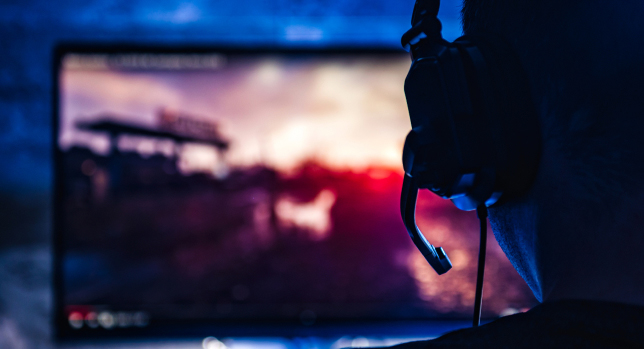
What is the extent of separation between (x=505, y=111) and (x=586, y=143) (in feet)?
0.23

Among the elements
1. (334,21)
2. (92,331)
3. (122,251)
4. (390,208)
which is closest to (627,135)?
(390,208)

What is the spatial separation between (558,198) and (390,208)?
842 millimetres

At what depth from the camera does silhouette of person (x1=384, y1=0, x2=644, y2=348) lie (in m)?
0.23

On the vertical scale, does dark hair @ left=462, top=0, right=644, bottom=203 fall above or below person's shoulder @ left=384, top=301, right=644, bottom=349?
above

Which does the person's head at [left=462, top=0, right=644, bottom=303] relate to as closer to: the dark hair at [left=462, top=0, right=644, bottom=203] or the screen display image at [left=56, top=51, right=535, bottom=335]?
the dark hair at [left=462, top=0, right=644, bottom=203]

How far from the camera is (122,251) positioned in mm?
1122

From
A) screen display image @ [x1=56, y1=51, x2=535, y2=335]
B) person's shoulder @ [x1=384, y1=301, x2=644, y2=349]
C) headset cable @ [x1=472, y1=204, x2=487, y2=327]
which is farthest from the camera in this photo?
screen display image @ [x1=56, y1=51, x2=535, y2=335]

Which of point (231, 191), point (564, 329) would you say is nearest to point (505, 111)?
point (564, 329)

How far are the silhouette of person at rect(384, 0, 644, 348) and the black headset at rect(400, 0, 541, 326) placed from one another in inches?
0.6

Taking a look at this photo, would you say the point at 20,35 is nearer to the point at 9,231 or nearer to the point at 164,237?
the point at 9,231

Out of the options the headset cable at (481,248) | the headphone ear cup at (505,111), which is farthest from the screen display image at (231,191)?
the headphone ear cup at (505,111)

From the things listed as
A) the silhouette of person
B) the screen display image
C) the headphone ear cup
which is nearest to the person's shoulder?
the silhouette of person

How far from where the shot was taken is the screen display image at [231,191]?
111 centimetres

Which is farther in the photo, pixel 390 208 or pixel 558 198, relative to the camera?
pixel 390 208
